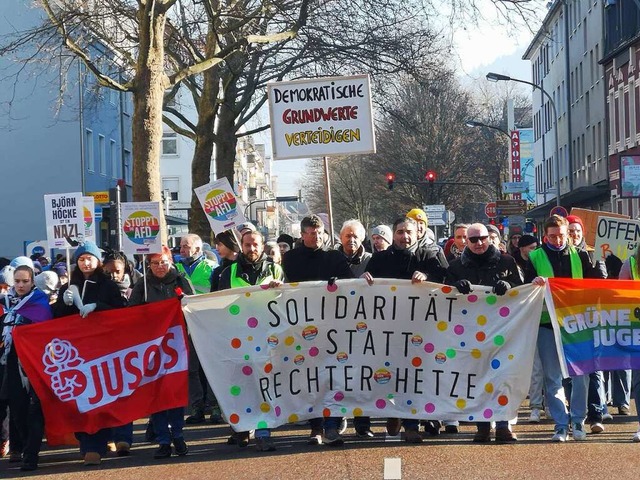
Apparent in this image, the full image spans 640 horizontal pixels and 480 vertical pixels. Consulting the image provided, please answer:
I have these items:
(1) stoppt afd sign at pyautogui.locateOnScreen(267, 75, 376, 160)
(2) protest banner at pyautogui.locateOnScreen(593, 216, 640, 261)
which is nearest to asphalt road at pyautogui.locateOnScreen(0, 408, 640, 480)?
(1) stoppt afd sign at pyautogui.locateOnScreen(267, 75, 376, 160)

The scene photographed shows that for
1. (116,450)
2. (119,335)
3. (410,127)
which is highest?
(410,127)

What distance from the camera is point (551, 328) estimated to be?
437 inches

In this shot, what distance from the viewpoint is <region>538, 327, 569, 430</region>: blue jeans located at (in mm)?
10758

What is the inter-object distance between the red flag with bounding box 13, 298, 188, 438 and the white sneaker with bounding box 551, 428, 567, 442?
318 cm

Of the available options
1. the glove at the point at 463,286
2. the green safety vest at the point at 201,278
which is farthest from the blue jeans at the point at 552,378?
the green safety vest at the point at 201,278

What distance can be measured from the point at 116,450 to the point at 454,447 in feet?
10.0

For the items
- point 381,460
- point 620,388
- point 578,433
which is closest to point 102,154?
point 620,388

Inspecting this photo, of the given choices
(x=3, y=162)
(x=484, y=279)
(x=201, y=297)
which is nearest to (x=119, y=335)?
(x=201, y=297)

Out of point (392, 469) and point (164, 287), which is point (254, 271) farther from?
point (392, 469)

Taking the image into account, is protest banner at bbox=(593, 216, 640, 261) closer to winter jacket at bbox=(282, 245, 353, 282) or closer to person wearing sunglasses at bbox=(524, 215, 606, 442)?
person wearing sunglasses at bbox=(524, 215, 606, 442)

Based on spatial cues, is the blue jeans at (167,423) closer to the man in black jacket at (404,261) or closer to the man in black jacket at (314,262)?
the man in black jacket at (314,262)

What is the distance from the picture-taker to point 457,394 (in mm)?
10891

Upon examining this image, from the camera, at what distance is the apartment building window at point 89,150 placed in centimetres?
4872

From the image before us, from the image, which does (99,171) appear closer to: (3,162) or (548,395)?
(3,162)
